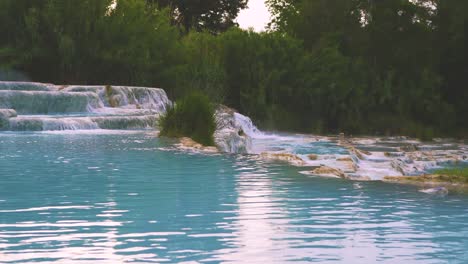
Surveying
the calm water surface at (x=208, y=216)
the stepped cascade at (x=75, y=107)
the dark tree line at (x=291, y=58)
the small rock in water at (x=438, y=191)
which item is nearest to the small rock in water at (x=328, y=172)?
the calm water surface at (x=208, y=216)

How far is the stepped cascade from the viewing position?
48.1ft

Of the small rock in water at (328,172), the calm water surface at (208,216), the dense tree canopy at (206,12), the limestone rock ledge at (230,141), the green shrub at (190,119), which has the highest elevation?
the dense tree canopy at (206,12)

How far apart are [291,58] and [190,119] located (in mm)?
14267

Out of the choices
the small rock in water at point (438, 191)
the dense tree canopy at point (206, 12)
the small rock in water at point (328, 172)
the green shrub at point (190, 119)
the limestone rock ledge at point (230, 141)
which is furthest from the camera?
the dense tree canopy at point (206, 12)

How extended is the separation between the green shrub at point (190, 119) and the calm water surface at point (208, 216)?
12.9 feet

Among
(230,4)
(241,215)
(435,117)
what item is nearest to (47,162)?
(241,215)

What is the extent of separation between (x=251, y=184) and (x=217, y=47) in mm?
19457

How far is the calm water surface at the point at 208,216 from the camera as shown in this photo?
15.1 ft

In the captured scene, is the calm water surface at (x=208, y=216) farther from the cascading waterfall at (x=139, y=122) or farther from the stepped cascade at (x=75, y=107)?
the stepped cascade at (x=75, y=107)

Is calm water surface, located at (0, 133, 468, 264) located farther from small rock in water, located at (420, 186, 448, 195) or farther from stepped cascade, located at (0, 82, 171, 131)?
stepped cascade, located at (0, 82, 171, 131)

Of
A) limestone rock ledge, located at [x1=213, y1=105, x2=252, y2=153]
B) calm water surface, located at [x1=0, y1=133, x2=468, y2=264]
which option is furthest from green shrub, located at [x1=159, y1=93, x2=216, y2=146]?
calm water surface, located at [x1=0, y1=133, x2=468, y2=264]

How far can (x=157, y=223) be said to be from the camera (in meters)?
5.46

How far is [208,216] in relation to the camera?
19.0 feet

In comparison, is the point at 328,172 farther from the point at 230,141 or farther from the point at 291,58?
the point at 291,58
